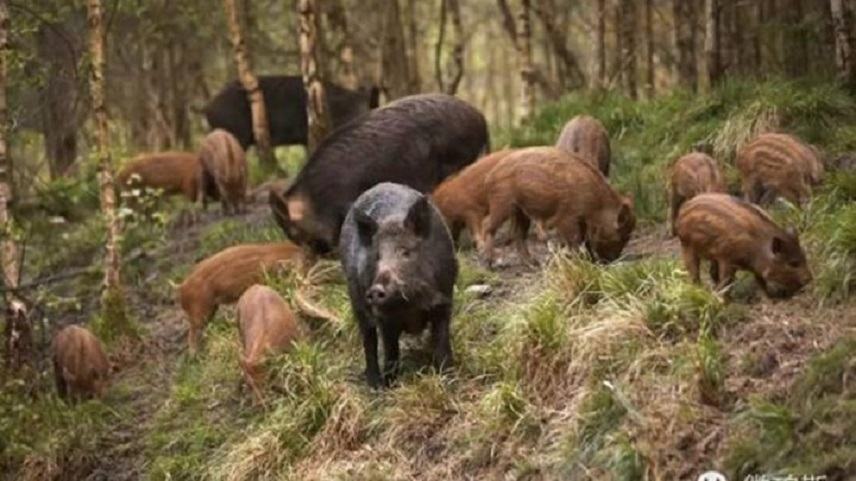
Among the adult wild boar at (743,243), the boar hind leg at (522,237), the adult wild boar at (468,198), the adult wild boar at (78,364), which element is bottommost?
the adult wild boar at (78,364)

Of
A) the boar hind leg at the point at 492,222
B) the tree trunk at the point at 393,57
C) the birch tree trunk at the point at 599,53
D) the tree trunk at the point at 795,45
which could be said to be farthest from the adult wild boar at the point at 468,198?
the tree trunk at the point at 393,57

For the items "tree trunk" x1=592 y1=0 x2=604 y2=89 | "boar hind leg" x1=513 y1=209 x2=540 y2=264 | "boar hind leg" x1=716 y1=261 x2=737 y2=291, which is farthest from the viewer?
"tree trunk" x1=592 y1=0 x2=604 y2=89

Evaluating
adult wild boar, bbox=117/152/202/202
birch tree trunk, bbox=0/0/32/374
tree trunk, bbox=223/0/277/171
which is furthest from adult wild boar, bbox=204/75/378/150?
birch tree trunk, bbox=0/0/32/374

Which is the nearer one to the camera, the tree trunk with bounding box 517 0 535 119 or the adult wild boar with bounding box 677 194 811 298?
the adult wild boar with bounding box 677 194 811 298

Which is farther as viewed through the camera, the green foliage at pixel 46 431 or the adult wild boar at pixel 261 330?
the green foliage at pixel 46 431

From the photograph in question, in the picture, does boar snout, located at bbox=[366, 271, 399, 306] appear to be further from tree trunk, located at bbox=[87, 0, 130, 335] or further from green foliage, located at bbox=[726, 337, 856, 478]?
tree trunk, located at bbox=[87, 0, 130, 335]

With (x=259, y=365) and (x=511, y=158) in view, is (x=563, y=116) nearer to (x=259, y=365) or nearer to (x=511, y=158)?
(x=511, y=158)

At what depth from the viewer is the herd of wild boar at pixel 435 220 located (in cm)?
986

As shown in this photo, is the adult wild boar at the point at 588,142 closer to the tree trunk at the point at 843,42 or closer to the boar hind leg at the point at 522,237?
the boar hind leg at the point at 522,237

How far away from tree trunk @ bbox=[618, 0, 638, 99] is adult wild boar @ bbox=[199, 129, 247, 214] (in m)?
4.75

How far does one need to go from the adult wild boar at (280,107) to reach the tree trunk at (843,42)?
6.11 metres

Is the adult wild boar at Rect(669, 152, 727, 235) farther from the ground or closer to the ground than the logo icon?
farther from the ground

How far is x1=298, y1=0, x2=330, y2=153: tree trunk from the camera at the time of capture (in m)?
15.4

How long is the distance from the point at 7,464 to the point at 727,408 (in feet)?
18.8
